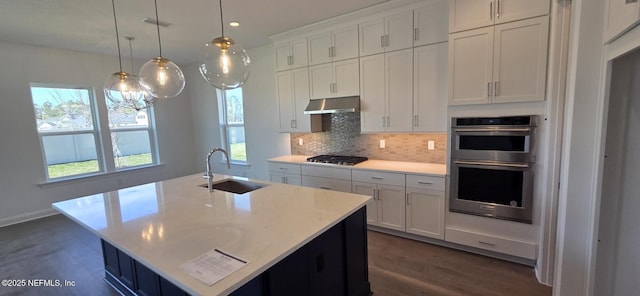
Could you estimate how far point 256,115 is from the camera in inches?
198

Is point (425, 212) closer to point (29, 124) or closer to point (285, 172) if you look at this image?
point (285, 172)

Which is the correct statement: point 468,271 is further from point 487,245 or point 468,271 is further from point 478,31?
point 478,31

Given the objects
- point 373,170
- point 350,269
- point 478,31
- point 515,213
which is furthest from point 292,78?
point 515,213

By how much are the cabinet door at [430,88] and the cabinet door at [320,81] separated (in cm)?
113

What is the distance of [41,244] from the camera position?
133 inches

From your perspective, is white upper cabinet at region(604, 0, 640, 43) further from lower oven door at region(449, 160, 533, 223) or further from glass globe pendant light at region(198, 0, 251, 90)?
glass globe pendant light at region(198, 0, 251, 90)

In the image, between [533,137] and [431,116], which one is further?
[431,116]

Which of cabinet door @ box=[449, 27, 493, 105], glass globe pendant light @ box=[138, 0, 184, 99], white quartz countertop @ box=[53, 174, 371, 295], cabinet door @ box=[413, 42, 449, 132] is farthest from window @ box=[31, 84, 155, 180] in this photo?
cabinet door @ box=[449, 27, 493, 105]

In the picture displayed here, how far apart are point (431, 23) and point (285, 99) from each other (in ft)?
7.32

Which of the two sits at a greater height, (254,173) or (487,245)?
(254,173)

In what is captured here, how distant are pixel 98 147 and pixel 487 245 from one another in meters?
6.15

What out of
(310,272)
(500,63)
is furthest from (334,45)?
(310,272)

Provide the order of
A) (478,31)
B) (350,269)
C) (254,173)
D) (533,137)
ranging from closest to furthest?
(350,269)
(533,137)
(478,31)
(254,173)

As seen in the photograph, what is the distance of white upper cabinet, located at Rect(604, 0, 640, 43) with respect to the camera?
112 centimetres
